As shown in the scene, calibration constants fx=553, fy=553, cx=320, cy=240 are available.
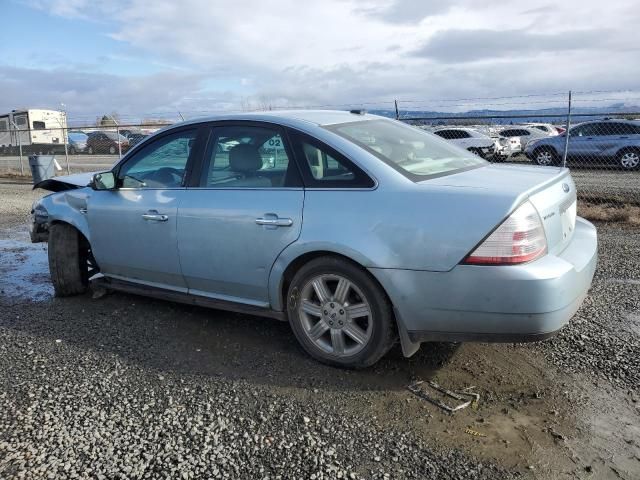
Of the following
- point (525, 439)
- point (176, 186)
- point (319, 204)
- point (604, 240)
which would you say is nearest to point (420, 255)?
point (319, 204)

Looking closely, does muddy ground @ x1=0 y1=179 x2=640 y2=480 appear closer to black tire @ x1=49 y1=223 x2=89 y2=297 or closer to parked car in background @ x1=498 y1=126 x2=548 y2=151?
black tire @ x1=49 y1=223 x2=89 y2=297

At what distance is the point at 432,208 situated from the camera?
3084 mm

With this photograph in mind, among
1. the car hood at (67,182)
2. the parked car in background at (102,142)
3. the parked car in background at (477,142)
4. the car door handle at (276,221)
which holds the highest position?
the parked car in background at (102,142)

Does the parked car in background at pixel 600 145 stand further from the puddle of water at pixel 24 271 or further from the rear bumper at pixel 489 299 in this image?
the rear bumper at pixel 489 299

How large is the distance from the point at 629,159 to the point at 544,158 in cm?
234

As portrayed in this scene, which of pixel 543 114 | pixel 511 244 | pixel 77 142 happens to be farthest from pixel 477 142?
pixel 77 142

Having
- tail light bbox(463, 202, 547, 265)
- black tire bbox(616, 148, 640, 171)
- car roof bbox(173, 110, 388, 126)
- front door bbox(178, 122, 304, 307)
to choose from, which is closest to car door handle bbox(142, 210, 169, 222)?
front door bbox(178, 122, 304, 307)

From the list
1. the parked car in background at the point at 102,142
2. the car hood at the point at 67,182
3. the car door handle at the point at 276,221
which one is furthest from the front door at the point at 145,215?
the parked car in background at the point at 102,142

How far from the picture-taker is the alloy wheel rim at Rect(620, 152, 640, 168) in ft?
53.3

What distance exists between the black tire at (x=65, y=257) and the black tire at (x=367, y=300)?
250 cm

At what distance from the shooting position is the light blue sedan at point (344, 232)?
2.99 metres

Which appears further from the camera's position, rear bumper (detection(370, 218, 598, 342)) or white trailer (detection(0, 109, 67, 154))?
white trailer (detection(0, 109, 67, 154))

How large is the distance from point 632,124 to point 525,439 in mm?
15833

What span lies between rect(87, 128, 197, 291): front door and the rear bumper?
183cm
